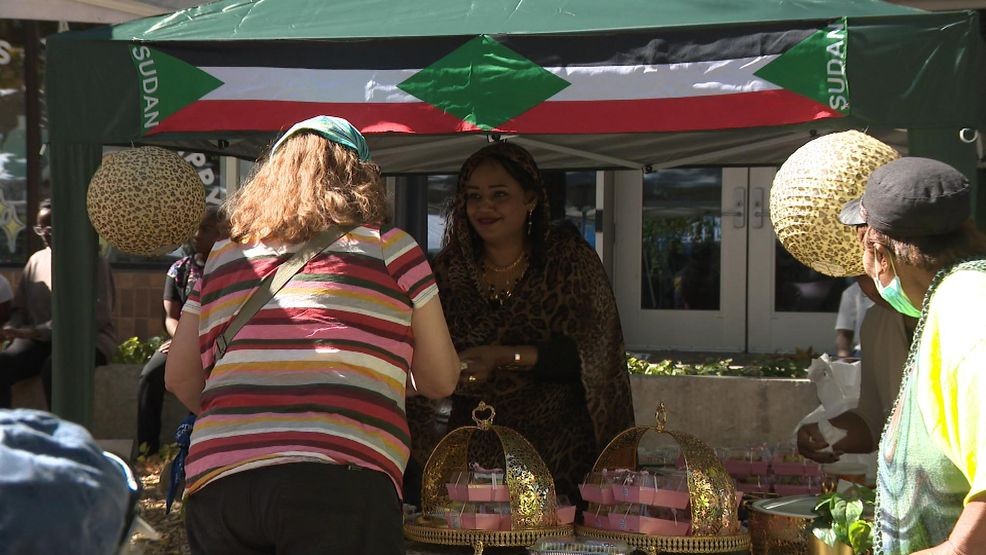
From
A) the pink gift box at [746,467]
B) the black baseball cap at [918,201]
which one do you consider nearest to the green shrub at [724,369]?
the pink gift box at [746,467]

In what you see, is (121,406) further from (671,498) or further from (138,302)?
(671,498)

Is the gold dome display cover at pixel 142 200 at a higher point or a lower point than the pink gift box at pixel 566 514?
higher

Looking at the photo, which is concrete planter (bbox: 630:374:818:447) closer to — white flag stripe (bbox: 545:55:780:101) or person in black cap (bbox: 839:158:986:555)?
white flag stripe (bbox: 545:55:780:101)

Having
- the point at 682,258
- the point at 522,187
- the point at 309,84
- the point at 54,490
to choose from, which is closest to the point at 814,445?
the point at 522,187

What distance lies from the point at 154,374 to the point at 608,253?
425 cm

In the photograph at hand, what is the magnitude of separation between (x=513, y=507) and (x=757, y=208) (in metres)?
6.50

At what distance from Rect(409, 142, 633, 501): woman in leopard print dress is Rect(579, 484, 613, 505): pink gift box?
0.40m

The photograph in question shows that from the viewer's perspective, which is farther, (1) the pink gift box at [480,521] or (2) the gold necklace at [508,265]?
(2) the gold necklace at [508,265]

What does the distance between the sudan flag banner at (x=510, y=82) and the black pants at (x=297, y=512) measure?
143cm

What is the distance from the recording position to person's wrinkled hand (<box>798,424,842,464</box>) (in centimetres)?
379

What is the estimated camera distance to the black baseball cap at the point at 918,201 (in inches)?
82.4

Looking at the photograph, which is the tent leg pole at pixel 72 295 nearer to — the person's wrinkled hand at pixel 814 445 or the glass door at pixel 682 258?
the person's wrinkled hand at pixel 814 445

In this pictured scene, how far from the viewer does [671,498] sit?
3.41 metres

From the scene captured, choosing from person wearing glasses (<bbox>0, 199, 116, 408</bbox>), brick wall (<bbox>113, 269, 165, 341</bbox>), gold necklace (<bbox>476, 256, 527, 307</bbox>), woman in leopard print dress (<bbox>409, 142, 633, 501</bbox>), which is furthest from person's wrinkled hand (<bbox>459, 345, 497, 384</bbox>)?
brick wall (<bbox>113, 269, 165, 341</bbox>)
